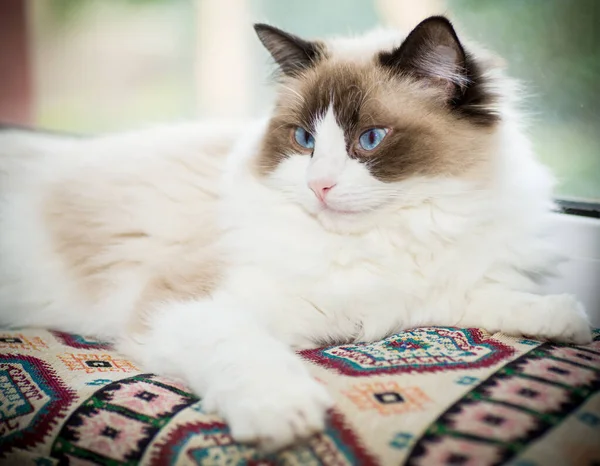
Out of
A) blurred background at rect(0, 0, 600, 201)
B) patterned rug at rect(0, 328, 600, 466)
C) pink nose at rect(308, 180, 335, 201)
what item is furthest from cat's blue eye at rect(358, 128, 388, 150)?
blurred background at rect(0, 0, 600, 201)

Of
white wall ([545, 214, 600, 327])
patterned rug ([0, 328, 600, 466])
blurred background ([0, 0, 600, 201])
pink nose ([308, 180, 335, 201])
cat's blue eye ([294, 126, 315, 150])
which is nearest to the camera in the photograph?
patterned rug ([0, 328, 600, 466])

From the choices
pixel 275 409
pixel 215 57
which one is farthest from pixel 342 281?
pixel 215 57

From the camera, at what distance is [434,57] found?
1232 mm

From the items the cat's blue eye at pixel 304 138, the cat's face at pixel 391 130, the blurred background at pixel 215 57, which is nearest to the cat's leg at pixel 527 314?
the cat's face at pixel 391 130

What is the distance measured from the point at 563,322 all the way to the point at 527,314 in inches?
3.0

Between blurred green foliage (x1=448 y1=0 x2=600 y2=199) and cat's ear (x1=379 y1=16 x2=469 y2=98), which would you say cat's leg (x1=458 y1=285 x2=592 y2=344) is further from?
blurred green foliage (x1=448 y1=0 x2=600 y2=199)

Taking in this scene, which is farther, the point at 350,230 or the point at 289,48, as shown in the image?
the point at 289,48

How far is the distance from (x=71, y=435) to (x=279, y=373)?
40 cm

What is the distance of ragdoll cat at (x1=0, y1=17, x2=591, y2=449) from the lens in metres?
1.21

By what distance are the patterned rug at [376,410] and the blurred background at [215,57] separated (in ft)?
2.77

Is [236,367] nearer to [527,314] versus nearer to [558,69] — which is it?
[527,314]

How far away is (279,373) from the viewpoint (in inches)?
36.9

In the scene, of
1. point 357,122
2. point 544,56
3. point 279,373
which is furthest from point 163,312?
point 544,56

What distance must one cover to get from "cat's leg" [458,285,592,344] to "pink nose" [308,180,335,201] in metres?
0.46
